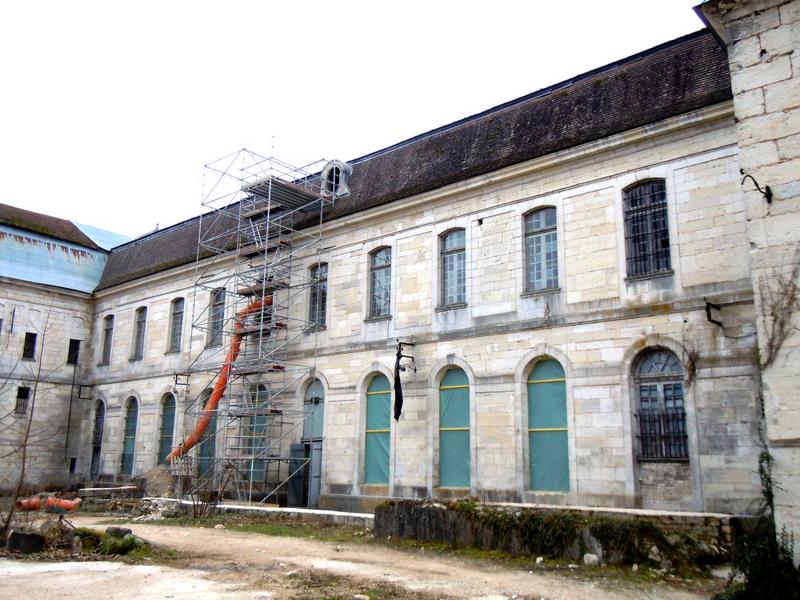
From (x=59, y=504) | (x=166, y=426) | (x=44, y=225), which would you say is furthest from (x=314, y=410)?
(x=44, y=225)

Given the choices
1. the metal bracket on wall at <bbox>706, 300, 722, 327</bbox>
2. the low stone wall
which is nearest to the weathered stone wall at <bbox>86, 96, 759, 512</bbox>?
the metal bracket on wall at <bbox>706, 300, 722, 327</bbox>

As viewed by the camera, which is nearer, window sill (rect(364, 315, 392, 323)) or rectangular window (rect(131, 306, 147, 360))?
window sill (rect(364, 315, 392, 323))

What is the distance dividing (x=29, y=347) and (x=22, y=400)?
2.04m

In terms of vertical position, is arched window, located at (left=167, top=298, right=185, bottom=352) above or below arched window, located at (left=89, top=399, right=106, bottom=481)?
above

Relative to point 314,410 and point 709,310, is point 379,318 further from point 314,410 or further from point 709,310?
point 709,310

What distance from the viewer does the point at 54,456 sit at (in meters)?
28.3

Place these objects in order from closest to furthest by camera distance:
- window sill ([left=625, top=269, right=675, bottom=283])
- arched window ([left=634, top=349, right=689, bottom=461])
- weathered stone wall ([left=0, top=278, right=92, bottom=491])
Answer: arched window ([left=634, top=349, right=689, bottom=461]) → window sill ([left=625, top=269, right=675, bottom=283]) → weathered stone wall ([left=0, top=278, right=92, bottom=491])

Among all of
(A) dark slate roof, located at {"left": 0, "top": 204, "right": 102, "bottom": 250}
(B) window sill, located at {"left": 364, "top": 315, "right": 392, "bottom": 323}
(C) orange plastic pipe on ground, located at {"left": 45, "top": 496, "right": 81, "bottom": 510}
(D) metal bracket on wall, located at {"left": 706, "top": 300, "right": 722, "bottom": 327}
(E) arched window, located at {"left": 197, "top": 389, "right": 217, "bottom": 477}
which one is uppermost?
(A) dark slate roof, located at {"left": 0, "top": 204, "right": 102, "bottom": 250}

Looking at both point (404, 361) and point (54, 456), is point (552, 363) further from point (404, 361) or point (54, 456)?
point (54, 456)

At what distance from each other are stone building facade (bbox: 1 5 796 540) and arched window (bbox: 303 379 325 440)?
17cm

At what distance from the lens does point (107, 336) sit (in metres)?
29.2

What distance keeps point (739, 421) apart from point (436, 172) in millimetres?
9557

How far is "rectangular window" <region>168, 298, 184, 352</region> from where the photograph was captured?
25672 mm

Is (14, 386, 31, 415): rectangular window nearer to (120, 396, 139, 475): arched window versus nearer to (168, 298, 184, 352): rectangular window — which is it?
(120, 396, 139, 475): arched window
